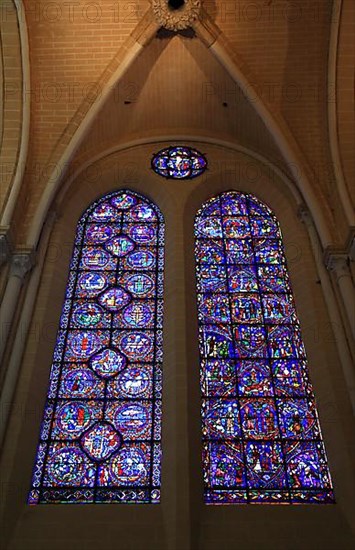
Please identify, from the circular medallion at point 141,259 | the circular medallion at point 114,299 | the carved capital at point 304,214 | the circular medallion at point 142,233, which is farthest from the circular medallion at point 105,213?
the carved capital at point 304,214

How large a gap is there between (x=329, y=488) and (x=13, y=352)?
4.04 meters

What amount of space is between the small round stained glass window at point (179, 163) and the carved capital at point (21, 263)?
3260 millimetres

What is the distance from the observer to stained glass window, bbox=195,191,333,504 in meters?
6.84

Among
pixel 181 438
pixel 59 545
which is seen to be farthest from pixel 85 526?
pixel 181 438

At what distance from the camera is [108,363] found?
8016 millimetres

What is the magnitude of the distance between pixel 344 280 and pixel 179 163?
4122 mm

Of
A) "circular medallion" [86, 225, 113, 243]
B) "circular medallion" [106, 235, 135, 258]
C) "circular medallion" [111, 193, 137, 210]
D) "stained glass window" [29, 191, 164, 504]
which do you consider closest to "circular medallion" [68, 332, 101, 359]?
"stained glass window" [29, 191, 164, 504]

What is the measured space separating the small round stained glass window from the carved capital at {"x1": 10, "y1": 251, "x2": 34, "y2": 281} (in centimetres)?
326

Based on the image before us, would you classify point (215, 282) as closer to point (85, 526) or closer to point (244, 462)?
point (244, 462)

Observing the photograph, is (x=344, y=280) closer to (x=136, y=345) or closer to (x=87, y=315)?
(x=136, y=345)

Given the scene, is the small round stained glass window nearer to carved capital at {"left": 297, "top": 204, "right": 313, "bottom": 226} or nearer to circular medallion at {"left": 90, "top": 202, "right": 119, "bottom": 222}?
circular medallion at {"left": 90, "top": 202, "right": 119, "bottom": 222}

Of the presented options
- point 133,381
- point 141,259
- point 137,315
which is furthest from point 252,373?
point 141,259

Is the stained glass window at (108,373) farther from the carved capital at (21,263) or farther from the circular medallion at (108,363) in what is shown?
the carved capital at (21,263)

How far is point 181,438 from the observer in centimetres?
689
